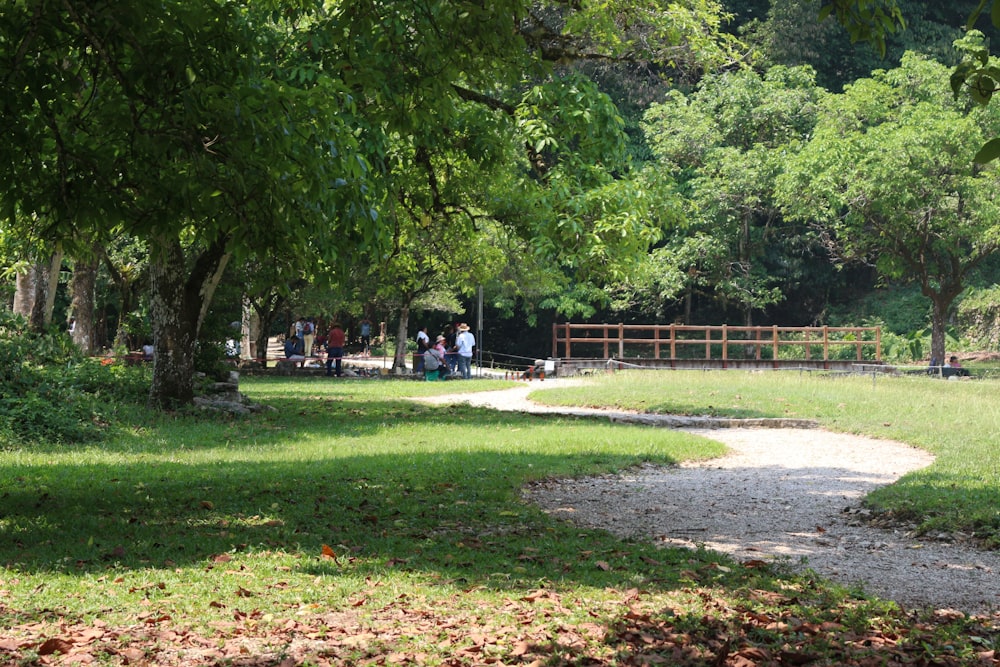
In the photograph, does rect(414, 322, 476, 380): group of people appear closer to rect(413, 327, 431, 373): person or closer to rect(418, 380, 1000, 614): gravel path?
rect(413, 327, 431, 373): person

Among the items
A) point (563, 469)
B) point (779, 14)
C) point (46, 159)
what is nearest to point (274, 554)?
point (46, 159)

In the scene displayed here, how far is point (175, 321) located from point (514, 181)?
669cm

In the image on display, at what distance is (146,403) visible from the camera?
1788 centimetres

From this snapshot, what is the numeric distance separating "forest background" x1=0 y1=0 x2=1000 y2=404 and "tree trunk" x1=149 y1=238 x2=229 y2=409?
0.18 ft

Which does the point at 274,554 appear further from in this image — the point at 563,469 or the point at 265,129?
the point at 563,469

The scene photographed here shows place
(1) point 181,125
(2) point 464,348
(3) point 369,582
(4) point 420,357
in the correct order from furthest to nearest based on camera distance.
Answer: (4) point 420,357, (2) point 464,348, (1) point 181,125, (3) point 369,582

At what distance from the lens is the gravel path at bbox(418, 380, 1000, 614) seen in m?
7.24

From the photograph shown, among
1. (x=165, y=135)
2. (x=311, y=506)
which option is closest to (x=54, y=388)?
(x=311, y=506)

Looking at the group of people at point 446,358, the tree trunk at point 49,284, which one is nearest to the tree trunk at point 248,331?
the group of people at point 446,358

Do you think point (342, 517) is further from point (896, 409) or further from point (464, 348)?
point (464, 348)

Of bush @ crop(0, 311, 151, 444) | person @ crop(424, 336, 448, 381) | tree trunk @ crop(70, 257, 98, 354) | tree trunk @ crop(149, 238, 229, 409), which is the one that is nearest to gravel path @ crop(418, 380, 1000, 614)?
bush @ crop(0, 311, 151, 444)

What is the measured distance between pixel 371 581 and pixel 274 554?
1.05m

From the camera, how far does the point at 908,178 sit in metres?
37.3

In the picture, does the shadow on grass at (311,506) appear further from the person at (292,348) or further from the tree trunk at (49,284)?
the person at (292,348)
